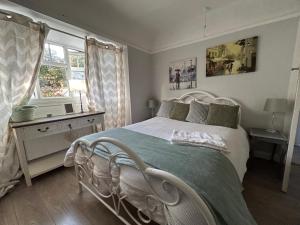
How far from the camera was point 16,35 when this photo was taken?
5.78 ft

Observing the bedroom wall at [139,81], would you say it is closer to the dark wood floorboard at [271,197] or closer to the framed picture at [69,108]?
the framed picture at [69,108]

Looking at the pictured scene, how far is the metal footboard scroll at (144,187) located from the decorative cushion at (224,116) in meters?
1.61

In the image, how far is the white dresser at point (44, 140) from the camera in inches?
67.5

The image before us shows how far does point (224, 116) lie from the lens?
2105 mm

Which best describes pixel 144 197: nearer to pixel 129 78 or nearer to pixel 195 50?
pixel 129 78

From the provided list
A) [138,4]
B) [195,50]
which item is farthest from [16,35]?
[195,50]

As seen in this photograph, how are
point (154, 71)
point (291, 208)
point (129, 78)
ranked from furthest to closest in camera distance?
point (154, 71), point (129, 78), point (291, 208)

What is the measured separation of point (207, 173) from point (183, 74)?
97.5 inches

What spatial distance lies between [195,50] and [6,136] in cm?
331

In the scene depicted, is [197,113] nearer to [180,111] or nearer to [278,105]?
[180,111]

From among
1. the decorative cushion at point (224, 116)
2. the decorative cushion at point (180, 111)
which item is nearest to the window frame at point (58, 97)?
the decorative cushion at point (180, 111)

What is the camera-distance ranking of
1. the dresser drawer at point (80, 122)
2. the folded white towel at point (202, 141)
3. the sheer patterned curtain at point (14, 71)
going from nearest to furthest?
the folded white towel at point (202, 141)
the sheer patterned curtain at point (14, 71)
the dresser drawer at point (80, 122)

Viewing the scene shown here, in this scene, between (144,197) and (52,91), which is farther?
(52,91)

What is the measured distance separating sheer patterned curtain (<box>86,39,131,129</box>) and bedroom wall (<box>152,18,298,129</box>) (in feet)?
4.90
